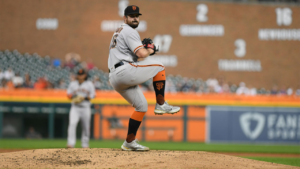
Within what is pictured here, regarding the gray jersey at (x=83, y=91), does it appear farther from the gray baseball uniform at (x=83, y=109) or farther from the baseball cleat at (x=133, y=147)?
the baseball cleat at (x=133, y=147)

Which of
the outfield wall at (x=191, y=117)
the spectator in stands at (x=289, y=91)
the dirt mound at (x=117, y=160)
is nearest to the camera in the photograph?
the dirt mound at (x=117, y=160)

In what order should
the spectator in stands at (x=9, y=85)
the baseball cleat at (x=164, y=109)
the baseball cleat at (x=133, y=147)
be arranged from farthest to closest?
the spectator in stands at (x=9, y=85), the baseball cleat at (x=133, y=147), the baseball cleat at (x=164, y=109)

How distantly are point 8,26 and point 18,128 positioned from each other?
975cm

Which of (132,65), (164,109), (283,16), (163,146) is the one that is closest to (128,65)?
(132,65)

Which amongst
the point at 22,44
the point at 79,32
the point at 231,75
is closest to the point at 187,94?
the point at 231,75

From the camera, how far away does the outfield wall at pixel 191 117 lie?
13461 mm

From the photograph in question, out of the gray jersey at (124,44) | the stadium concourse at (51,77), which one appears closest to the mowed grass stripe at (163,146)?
the stadium concourse at (51,77)

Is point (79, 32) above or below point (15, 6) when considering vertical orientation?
→ below

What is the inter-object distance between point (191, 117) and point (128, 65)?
357 inches

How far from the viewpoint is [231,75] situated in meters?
20.7

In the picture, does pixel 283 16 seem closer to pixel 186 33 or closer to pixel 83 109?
pixel 186 33

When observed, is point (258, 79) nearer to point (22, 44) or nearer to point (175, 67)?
point (175, 67)

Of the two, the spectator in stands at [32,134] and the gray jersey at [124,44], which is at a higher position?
the gray jersey at [124,44]

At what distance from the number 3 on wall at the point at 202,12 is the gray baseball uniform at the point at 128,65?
52.8 ft
